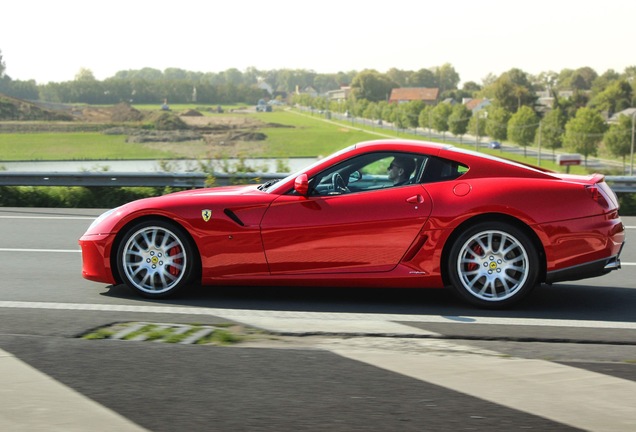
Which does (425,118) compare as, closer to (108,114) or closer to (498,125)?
(498,125)

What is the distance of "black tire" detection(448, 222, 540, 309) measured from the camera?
660 centimetres

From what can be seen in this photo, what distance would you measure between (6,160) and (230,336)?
12720 mm

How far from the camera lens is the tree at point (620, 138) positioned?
132m

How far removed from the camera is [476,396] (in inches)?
163

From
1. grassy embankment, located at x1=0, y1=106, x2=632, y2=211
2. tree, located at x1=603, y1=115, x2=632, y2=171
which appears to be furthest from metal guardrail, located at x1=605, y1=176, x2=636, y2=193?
tree, located at x1=603, y1=115, x2=632, y2=171

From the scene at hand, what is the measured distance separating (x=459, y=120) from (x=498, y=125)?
7.68 metres

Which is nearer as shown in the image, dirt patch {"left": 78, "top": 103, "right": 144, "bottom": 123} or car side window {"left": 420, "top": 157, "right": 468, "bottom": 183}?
car side window {"left": 420, "top": 157, "right": 468, "bottom": 183}

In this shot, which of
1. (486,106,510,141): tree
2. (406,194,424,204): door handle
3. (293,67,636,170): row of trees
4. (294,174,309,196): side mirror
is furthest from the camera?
(486,106,510,141): tree

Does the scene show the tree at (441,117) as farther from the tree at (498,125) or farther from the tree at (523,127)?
the tree at (523,127)

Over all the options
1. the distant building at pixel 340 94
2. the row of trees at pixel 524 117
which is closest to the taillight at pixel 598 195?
the row of trees at pixel 524 117

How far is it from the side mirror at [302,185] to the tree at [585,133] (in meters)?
138

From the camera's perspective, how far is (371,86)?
139500 millimetres

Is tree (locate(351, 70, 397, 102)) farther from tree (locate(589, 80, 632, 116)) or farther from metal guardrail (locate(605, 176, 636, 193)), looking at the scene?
metal guardrail (locate(605, 176, 636, 193))

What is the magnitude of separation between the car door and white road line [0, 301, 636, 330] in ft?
1.32
